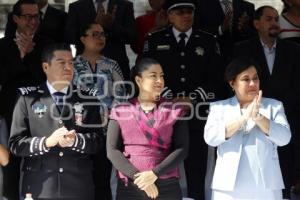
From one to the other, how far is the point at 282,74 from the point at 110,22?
1.55m

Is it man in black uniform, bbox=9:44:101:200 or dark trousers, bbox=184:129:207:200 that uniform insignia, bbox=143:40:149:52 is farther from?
man in black uniform, bbox=9:44:101:200

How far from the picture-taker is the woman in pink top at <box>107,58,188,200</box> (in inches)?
184

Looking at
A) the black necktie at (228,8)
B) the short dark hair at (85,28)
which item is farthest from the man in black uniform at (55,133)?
the black necktie at (228,8)

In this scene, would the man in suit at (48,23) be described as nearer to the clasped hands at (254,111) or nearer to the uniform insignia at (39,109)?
the uniform insignia at (39,109)

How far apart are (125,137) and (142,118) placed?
0.55ft

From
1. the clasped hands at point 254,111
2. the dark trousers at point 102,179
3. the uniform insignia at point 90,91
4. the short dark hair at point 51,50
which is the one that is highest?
the short dark hair at point 51,50

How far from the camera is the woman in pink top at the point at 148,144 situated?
4676 mm

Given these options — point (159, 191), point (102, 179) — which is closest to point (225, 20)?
point (102, 179)

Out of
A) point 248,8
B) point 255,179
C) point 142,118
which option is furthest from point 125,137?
point 248,8

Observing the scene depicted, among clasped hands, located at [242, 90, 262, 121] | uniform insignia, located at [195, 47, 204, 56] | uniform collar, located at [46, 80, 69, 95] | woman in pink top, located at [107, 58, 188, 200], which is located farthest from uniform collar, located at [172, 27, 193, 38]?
clasped hands, located at [242, 90, 262, 121]

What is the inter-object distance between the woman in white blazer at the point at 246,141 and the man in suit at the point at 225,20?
1514 millimetres

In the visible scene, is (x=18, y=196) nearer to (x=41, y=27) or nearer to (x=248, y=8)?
(x=41, y=27)

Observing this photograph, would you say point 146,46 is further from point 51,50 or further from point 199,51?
point 51,50

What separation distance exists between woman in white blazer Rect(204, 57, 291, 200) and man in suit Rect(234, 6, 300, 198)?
93 cm
